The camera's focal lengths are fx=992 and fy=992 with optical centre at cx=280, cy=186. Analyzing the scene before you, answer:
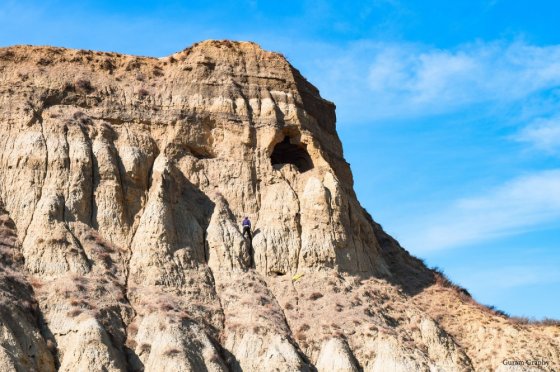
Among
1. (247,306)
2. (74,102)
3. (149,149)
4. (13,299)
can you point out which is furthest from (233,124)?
(13,299)

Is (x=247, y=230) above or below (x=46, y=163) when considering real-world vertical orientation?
below

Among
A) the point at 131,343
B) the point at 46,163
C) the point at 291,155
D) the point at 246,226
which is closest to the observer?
the point at 131,343

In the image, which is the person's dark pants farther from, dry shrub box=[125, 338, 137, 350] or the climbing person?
dry shrub box=[125, 338, 137, 350]

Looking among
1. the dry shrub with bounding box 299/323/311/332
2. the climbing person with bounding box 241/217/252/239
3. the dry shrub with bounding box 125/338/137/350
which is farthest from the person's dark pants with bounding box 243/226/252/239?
the dry shrub with bounding box 125/338/137/350

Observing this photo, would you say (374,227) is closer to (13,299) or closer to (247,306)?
(247,306)

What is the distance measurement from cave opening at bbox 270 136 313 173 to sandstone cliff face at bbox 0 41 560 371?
0.10m

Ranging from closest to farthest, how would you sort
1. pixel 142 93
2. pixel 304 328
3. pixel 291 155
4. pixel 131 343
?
1. pixel 131 343
2. pixel 304 328
3. pixel 142 93
4. pixel 291 155

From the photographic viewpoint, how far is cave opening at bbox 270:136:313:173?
51.4 metres

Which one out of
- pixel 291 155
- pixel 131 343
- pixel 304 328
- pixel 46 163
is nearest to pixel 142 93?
pixel 46 163

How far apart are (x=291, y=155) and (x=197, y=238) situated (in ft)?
31.8

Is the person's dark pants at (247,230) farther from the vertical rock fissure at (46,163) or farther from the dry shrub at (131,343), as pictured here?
the vertical rock fissure at (46,163)

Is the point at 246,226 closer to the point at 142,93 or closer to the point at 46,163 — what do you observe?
the point at 142,93

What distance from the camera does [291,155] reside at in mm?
52750

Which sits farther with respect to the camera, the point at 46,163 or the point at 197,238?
the point at 197,238
